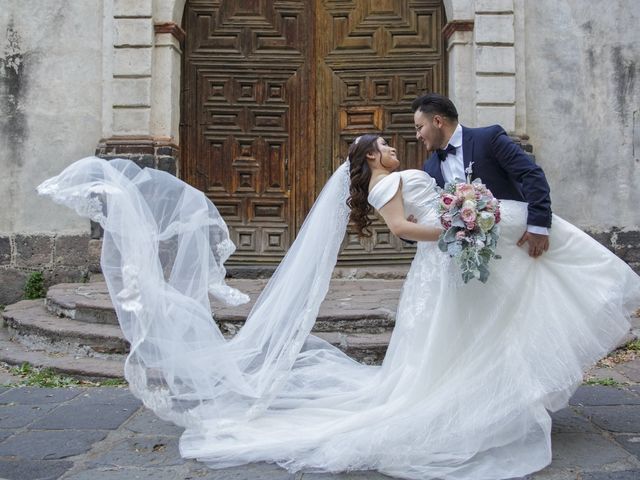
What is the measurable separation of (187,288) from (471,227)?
5.25 feet

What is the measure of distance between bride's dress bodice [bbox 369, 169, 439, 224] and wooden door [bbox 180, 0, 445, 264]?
4471mm

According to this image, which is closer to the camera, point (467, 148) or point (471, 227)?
point (471, 227)

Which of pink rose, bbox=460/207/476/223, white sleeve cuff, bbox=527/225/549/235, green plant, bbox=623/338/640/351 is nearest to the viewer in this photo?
pink rose, bbox=460/207/476/223

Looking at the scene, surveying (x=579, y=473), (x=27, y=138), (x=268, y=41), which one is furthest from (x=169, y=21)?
(x=579, y=473)

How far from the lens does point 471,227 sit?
3.44 m

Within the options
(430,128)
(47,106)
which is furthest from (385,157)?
(47,106)

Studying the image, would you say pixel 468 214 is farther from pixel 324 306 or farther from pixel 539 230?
pixel 324 306

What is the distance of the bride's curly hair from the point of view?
384cm

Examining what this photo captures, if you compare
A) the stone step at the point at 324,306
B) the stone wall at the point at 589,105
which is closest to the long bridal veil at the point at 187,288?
the stone step at the point at 324,306

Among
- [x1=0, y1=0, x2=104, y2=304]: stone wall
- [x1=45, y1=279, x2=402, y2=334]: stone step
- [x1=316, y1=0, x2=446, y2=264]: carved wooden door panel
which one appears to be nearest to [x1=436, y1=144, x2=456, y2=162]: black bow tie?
[x1=45, y1=279, x2=402, y2=334]: stone step

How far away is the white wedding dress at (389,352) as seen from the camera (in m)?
3.41

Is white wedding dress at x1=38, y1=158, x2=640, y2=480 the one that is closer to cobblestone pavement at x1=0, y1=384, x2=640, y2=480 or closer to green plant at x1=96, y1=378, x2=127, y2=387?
cobblestone pavement at x1=0, y1=384, x2=640, y2=480

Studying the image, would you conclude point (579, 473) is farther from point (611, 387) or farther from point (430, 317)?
point (611, 387)

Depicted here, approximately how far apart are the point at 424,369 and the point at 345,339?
6.76 ft
